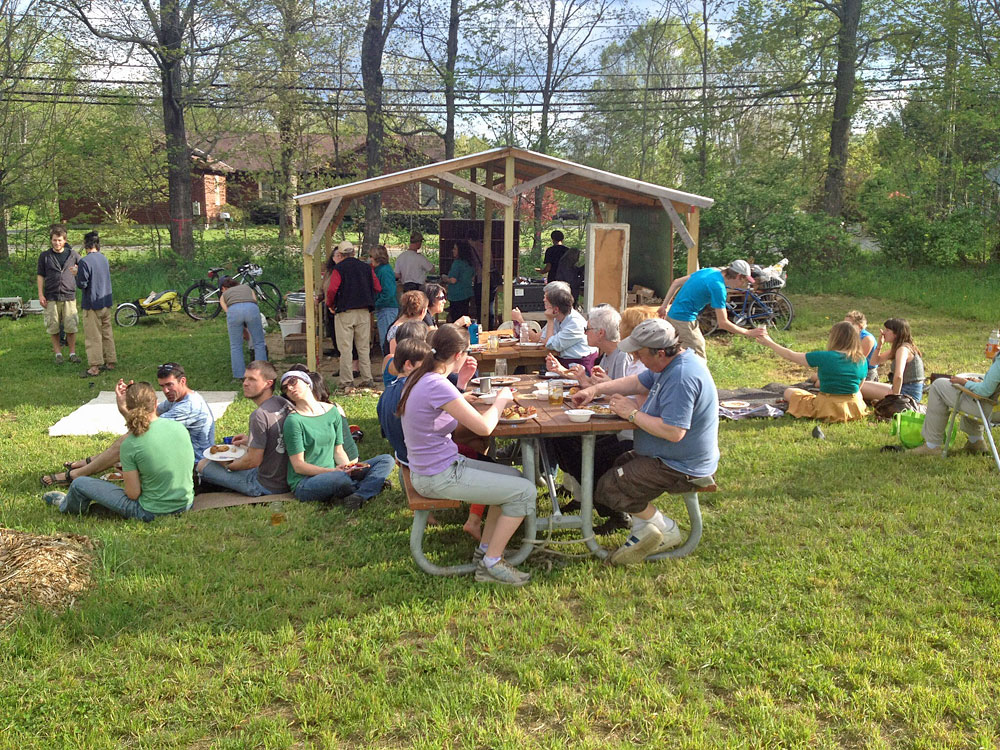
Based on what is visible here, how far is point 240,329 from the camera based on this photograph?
9.52 meters

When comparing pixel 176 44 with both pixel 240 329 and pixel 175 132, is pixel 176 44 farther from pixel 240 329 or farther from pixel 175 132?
pixel 240 329

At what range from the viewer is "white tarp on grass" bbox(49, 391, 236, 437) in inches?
296

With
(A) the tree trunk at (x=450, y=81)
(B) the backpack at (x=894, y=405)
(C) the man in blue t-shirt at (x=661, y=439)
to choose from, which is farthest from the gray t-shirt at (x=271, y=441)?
(A) the tree trunk at (x=450, y=81)

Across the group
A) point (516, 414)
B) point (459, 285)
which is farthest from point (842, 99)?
point (516, 414)

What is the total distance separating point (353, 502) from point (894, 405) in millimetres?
5088

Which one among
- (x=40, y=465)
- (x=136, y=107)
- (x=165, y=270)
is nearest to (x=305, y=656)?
(x=40, y=465)

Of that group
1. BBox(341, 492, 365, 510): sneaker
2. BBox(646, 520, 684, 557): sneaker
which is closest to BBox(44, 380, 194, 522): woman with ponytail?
BBox(341, 492, 365, 510): sneaker

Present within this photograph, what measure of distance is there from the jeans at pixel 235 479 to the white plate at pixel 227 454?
87mm

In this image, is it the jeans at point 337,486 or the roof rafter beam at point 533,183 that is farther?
the roof rafter beam at point 533,183

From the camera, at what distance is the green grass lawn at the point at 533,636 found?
3.10 m

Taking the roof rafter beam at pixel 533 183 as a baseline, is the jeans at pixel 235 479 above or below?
below

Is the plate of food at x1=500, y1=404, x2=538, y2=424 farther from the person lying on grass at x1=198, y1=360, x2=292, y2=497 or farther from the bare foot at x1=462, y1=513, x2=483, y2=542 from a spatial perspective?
the person lying on grass at x1=198, y1=360, x2=292, y2=497

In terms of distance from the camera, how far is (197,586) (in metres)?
4.26

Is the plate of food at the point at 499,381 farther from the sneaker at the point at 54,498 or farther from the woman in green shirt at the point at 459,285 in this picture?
the woman in green shirt at the point at 459,285
